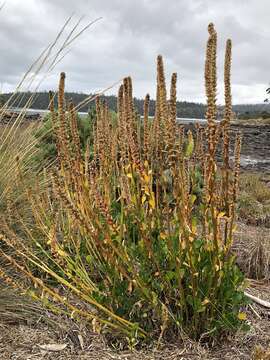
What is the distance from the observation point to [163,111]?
163 cm

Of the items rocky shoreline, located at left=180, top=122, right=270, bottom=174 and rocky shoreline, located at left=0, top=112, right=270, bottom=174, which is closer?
rocky shoreline, located at left=0, top=112, right=270, bottom=174

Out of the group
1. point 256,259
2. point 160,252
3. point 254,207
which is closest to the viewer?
point 160,252

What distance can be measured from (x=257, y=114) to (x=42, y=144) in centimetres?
3334

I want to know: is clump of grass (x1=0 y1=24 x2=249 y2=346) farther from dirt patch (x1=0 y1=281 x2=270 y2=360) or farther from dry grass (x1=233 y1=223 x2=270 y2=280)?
dry grass (x1=233 y1=223 x2=270 y2=280)

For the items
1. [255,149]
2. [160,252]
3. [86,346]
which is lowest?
[255,149]

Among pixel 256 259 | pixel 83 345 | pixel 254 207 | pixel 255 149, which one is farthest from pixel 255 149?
pixel 83 345

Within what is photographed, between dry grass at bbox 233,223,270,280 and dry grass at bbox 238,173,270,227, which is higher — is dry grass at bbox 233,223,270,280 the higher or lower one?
the higher one

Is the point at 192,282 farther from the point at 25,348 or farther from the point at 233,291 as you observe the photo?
the point at 25,348

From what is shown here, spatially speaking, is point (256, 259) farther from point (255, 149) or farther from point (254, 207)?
point (255, 149)

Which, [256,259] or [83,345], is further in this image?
[256,259]

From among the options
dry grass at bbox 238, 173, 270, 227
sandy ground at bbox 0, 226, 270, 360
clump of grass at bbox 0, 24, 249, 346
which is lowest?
dry grass at bbox 238, 173, 270, 227

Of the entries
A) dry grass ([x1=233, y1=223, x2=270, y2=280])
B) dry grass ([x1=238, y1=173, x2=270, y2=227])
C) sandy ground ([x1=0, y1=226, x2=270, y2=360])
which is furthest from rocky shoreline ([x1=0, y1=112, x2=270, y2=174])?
sandy ground ([x1=0, y1=226, x2=270, y2=360])

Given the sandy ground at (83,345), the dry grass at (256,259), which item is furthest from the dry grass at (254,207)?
the sandy ground at (83,345)

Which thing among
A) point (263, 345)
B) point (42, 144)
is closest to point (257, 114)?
point (42, 144)
